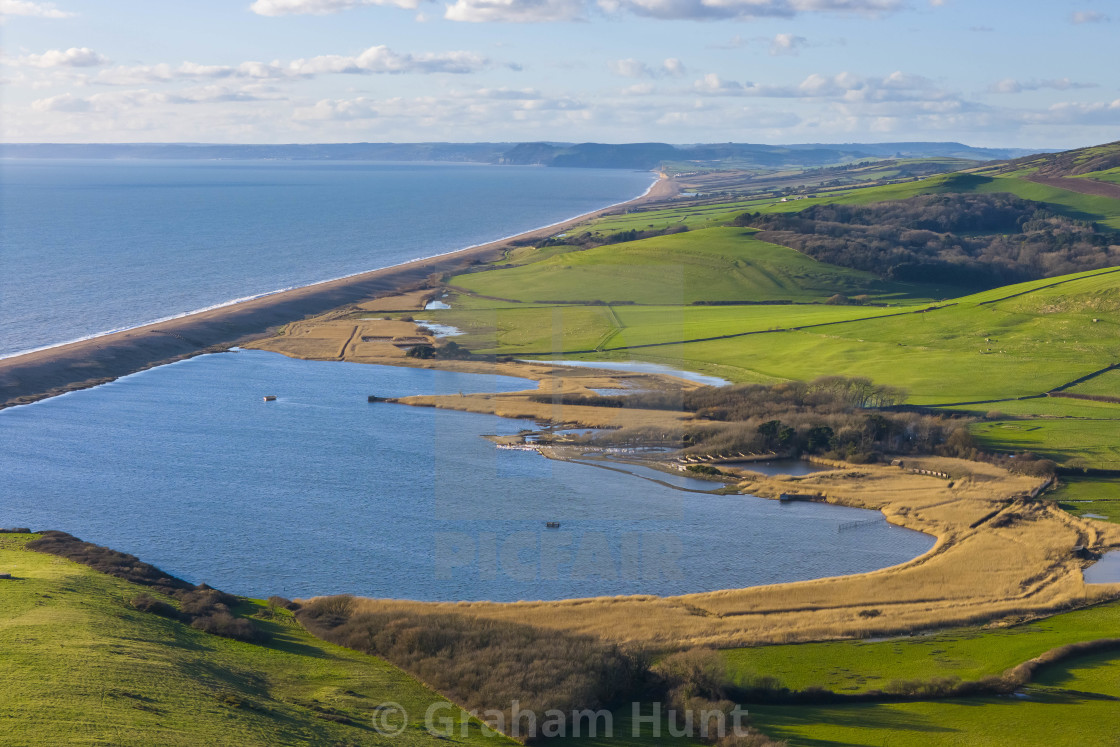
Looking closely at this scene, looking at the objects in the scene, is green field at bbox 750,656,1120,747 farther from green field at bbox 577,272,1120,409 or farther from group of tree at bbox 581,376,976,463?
green field at bbox 577,272,1120,409

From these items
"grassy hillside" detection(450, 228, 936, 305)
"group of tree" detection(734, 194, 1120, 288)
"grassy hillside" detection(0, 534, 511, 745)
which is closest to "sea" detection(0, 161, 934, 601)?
"grassy hillside" detection(0, 534, 511, 745)

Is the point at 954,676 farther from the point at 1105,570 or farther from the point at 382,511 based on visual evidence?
the point at 382,511

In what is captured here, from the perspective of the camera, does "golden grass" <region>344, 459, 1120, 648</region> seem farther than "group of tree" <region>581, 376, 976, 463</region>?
No

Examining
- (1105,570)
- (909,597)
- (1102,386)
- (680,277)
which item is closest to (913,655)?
(909,597)

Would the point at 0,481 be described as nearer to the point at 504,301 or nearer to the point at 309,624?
the point at 309,624

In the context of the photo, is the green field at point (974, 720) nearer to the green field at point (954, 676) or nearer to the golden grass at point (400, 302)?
the green field at point (954, 676)

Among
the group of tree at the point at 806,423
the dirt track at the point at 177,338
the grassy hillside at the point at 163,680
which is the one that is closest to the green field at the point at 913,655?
the grassy hillside at the point at 163,680

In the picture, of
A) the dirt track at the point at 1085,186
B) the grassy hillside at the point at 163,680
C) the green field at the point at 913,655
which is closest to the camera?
the grassy hillside at the point at 163,680

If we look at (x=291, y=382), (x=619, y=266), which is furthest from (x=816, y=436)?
(x=619, y=266)
